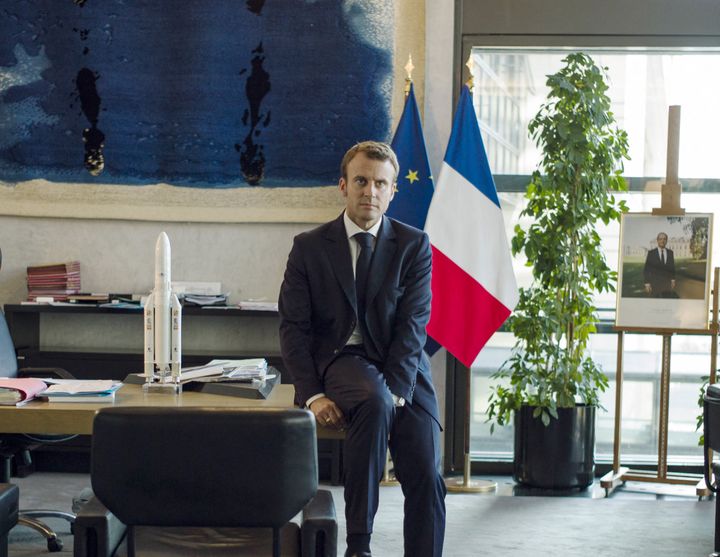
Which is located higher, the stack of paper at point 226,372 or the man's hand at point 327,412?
the stack of paper at point 226,372

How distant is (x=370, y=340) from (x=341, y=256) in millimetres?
284

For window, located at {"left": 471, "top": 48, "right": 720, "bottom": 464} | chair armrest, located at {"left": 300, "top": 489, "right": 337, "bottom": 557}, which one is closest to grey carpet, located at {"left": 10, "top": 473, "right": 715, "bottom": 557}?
window, located at {"left": 471, "top": 48, "right": 720, "bottom": 464}

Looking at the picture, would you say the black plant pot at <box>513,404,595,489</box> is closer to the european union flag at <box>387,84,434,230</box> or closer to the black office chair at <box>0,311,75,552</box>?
the european union flag at <box>387,84,434,230</box>

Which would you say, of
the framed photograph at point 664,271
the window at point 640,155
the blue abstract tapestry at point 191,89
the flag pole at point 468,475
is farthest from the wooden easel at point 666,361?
the blue abstract tapestry at point 191,89

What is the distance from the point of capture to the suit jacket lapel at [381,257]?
9.24ft

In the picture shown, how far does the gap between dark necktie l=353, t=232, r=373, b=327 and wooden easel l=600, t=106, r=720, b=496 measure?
6.74 ft

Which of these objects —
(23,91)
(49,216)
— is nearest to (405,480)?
(49,216)

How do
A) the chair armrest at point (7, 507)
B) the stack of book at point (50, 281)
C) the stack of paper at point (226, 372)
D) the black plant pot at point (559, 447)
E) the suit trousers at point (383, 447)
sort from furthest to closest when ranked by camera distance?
the stack of book at point (50, 281), the black plant pot at point (559, 447), the stack of paper at point (226, 372), the suit trousers at point (383, 447), the chair armrest at point (7, 507)

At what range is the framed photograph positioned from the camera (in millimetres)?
4402

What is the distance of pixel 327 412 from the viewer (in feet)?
8.20

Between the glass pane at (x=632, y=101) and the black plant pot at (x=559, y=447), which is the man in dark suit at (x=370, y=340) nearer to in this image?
the black plant pot at (x=559, y=447)

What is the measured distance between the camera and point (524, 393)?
4633 mm

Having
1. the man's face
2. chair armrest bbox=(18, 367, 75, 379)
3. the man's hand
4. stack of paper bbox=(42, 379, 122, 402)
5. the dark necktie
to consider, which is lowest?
chair armrest bbox=(18, 367, 75, 379)

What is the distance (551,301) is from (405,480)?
1.98m
